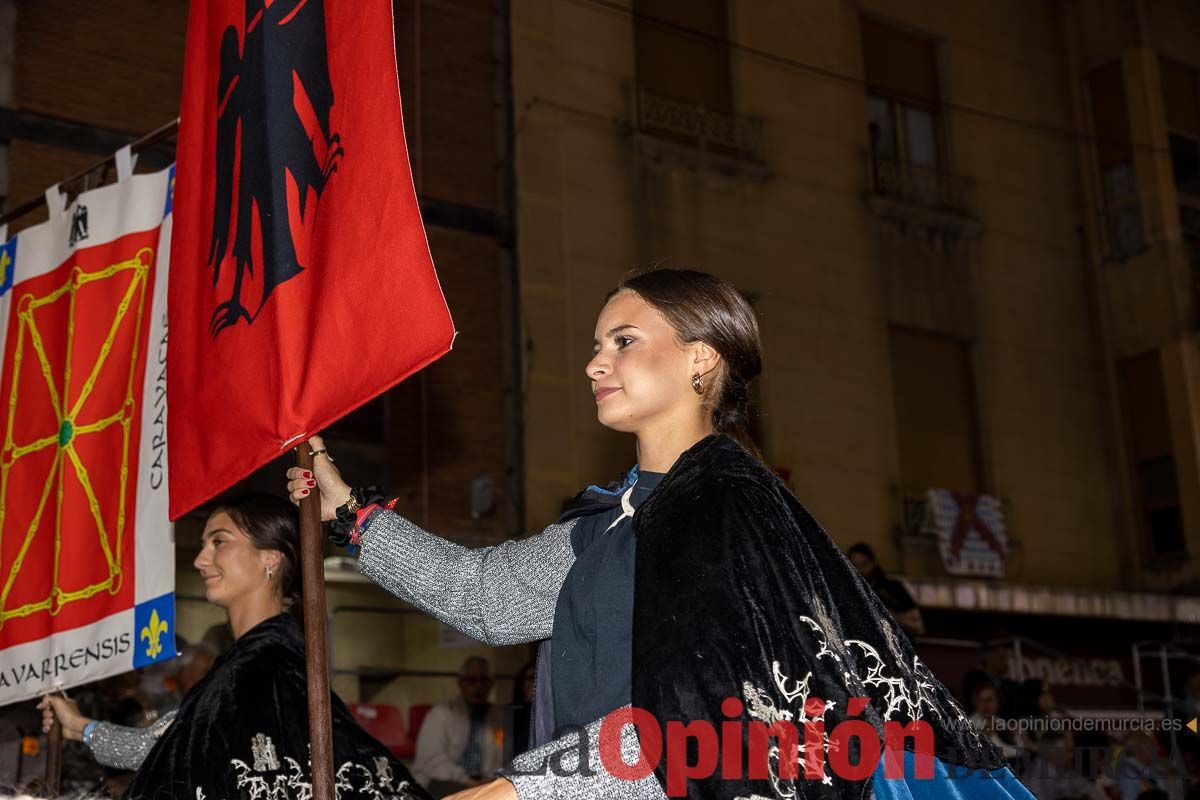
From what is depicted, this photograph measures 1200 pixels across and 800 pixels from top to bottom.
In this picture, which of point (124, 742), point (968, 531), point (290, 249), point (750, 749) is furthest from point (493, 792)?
point (968, 531)

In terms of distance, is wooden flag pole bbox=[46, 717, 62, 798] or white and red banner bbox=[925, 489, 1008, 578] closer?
wooden flag pole bbox=[46, 717, 62, 798]

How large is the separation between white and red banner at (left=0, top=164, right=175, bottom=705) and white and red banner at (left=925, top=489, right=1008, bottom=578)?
1024cm

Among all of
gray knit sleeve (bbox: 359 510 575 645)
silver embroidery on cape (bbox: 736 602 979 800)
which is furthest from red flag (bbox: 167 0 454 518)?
silver embroidery on cape (bbox: 736 602 979 800)

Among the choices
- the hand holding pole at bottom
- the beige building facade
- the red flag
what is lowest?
the hand holding pole at bottom

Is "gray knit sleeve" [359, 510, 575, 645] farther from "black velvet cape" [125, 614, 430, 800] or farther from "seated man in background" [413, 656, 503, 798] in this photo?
"seated man in background" [413, 656, 503, 798]

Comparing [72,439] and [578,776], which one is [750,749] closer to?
[578,776]

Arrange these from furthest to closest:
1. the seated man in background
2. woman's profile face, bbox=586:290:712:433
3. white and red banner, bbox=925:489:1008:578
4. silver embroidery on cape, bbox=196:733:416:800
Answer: white and red banner, bbox=925:489:1008:578 < the seated man in background < silver embroidery on cape, bbox=196:733:416:800 < woman's profile face, bbox=586:290:712:433

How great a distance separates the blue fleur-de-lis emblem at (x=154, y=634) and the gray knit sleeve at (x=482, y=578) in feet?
6.37

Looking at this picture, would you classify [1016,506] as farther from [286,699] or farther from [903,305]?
[286,699]

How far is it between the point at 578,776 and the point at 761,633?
1.25 feet

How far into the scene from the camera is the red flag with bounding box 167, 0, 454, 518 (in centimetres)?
339

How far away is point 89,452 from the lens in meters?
5.39

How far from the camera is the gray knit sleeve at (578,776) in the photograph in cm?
242

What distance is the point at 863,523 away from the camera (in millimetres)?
14117
